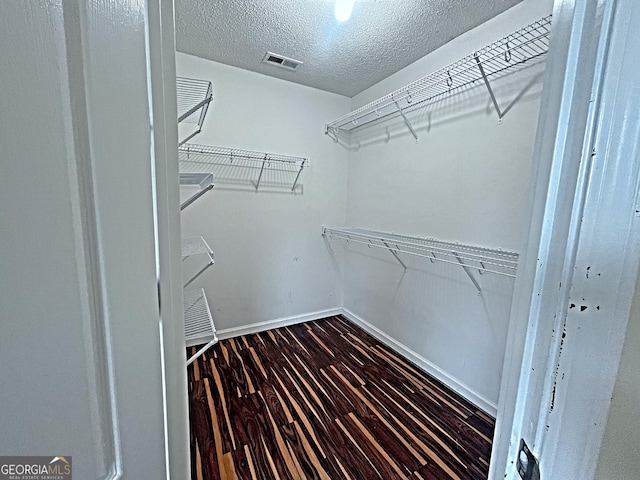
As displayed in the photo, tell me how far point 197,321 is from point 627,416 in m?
1.66

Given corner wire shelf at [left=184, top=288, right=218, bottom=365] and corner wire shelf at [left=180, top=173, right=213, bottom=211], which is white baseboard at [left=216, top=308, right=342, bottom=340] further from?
corner wire shelf at [left=180, top=173, right=213, bottom=211]

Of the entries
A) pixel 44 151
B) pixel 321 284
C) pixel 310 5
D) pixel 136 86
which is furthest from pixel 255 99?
pixel 44 151

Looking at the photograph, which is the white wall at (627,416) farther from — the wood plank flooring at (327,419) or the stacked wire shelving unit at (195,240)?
the wood plank flooring at (327,419)

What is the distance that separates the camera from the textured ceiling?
150 cm

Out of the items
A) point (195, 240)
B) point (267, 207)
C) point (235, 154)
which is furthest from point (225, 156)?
point (195, 240)

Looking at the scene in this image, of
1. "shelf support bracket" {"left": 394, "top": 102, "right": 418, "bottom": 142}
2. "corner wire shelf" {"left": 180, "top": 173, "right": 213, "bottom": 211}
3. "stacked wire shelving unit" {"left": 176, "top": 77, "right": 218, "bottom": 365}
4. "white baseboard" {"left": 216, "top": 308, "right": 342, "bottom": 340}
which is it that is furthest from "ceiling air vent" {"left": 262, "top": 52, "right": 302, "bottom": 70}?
"white baseboard" {"left": 216, "top": 308, "right": 342, "bottom": 340}

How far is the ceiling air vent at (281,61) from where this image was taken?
2038 mm

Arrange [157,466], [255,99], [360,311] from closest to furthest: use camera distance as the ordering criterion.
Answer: [157,466], [255,99], [360,311]

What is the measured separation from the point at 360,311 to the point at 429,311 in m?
0.89

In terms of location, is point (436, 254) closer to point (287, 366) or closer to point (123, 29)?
point (287, 366)

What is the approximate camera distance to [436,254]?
191cm

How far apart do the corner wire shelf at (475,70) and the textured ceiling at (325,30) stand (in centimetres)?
24

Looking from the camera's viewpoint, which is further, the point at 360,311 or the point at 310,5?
the point at 360,311

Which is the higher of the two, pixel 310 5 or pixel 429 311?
pixel 310 5
